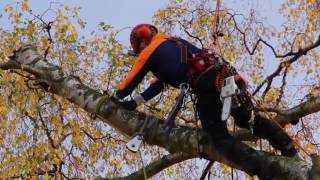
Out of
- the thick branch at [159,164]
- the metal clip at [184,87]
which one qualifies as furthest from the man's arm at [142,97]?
the thick branch at [159,164]

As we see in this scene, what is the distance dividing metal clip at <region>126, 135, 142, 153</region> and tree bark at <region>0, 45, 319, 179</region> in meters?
0.07

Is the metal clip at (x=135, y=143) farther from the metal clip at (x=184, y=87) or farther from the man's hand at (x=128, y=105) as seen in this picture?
the metal clip at (x=184, y=87)

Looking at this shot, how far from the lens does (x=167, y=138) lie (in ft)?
12.5

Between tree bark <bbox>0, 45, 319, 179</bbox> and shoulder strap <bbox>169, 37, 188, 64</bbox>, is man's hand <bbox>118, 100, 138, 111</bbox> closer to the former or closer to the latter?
tree bark <bbox>0, 45, 319, 179</bbox>

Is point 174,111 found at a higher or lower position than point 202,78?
lower

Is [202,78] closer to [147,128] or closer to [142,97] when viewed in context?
[147,128]

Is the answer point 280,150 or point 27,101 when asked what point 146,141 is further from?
point 27,101

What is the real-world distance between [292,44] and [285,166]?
Result: 9.86 feet

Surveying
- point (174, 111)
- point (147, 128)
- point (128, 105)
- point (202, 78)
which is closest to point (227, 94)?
point (202, 78)

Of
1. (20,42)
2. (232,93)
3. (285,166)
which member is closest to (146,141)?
(232,93)

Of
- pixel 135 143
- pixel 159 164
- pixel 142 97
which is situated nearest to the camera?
pixel 135 143

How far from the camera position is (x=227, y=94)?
141 inches

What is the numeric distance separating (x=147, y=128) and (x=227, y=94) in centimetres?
64

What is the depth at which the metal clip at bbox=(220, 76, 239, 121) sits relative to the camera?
354cm
